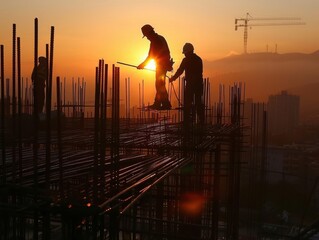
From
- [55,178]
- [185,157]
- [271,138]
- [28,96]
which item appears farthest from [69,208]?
[271,138]

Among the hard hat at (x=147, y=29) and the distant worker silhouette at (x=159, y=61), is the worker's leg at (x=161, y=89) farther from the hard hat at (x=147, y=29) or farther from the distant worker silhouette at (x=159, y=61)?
the hard hat at (x=147, y=29)

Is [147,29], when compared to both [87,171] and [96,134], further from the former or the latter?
[96,134]

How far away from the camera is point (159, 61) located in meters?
8.16

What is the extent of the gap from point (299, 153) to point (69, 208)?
1105 inches

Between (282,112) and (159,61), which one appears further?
(282,112)

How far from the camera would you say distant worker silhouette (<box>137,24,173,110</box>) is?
7910mm

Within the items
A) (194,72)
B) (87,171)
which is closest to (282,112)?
(194,72)

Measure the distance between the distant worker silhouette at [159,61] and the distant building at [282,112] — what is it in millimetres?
38088

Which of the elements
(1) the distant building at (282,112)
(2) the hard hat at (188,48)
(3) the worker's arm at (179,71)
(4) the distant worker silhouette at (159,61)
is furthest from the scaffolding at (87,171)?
(1) the distant building at (282,112)

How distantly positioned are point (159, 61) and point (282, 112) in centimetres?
3976

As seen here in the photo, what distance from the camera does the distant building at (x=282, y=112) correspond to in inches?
1766

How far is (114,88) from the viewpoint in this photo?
12.3ft

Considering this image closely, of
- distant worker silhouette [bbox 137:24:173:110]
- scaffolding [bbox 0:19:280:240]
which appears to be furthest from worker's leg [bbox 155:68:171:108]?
scaffolding [bbox 0:19:280:240]

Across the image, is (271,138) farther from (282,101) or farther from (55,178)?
(55,178)
